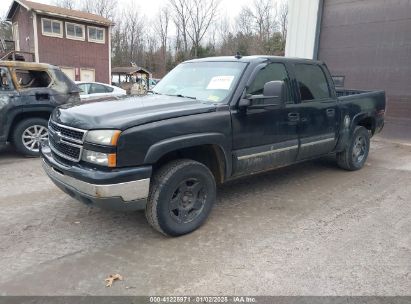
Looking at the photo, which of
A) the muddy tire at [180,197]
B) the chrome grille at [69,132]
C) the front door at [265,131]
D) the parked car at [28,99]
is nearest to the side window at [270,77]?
the front door at [265,131]

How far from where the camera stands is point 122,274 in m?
3.11

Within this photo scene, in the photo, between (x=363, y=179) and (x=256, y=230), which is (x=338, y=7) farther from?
(x=256, y=230)

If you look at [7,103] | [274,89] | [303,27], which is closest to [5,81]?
[7,103]

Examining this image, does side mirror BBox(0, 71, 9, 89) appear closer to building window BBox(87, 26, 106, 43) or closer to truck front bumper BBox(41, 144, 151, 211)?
truck front bumper BBox(41, 144, 151, 211)

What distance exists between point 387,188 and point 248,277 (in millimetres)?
3470

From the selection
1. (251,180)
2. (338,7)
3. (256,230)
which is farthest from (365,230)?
(338,7)

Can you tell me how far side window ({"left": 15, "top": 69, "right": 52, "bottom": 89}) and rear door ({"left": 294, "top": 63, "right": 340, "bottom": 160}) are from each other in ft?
16.2

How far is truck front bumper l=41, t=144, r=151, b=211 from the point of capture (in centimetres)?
321

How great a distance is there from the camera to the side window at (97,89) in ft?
40.0

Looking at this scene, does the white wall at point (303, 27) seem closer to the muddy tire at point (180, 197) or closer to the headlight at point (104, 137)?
the muddy tire at point (180, 197)

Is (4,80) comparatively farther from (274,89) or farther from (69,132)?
(274,89)

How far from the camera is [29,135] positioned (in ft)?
23.0

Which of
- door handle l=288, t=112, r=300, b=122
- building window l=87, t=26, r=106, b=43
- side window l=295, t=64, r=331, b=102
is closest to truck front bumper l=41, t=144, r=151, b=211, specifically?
door handle l=288, t=112, r=300, b=122

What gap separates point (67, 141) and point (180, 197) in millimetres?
1244
